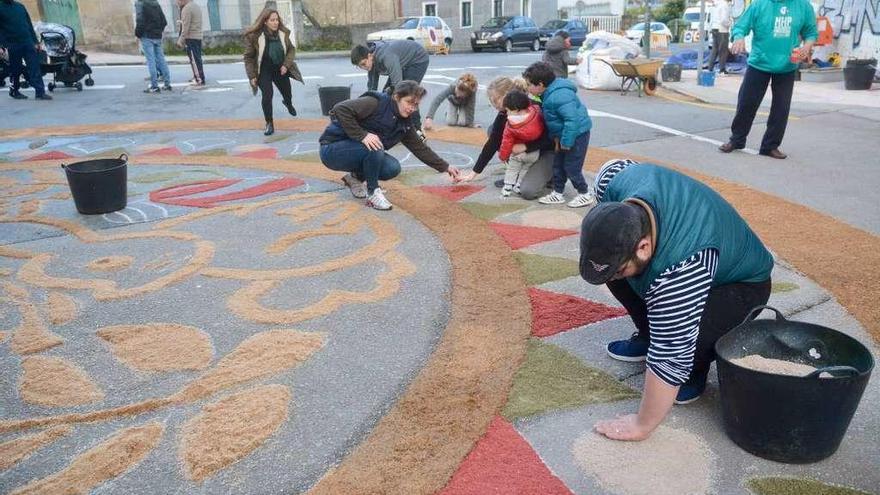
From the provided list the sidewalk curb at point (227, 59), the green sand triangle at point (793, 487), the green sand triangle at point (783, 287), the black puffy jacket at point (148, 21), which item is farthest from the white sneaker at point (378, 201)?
the sidewalk curb at point (227, 59)

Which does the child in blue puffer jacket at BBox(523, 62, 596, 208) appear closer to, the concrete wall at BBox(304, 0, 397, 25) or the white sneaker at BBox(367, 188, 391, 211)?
the white sneaker at BBox(367, 188, 391, 211)

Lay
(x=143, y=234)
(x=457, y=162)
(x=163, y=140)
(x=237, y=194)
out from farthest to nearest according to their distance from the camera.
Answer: (x=163, y=140), (x=457, y=162), (x=237, y=194), (x=143, y=234)

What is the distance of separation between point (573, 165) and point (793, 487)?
353 centimetres

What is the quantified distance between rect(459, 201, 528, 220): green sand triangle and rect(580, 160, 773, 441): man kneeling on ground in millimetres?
2734

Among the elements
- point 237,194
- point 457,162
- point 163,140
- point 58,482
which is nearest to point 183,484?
point 58,482

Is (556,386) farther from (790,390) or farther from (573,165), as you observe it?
(573,165)

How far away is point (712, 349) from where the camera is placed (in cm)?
274

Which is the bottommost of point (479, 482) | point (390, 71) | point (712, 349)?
point (479, 482)

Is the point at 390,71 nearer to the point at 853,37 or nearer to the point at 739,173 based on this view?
the point at 739,173

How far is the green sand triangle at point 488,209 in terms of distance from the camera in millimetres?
5474

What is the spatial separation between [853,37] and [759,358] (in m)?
14.9

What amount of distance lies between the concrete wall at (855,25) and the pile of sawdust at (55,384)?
15.6 metres

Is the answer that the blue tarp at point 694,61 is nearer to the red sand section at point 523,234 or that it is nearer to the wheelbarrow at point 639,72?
the wheelbarrow at point 639,72

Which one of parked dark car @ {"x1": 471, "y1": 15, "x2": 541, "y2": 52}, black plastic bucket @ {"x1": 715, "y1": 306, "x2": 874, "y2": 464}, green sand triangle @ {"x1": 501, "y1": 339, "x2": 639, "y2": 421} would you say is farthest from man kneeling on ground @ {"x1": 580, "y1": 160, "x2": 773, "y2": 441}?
parked dark car @ {"x1": 471, "y1": 15, "x2": 541, "y2": 52}
